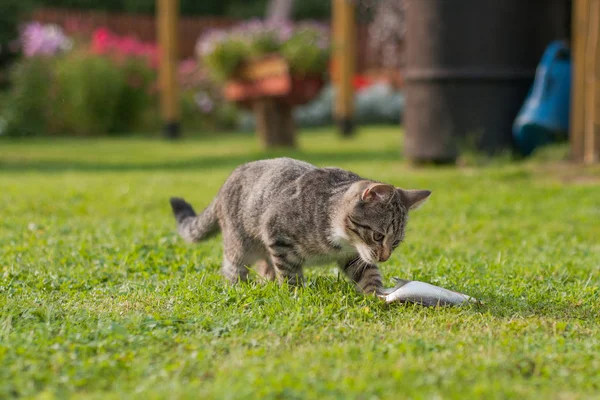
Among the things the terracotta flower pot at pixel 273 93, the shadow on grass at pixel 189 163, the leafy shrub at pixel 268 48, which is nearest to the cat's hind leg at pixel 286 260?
the shadow on grass at pixel 189 163

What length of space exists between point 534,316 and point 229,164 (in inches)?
300

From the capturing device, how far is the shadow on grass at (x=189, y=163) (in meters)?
10.6

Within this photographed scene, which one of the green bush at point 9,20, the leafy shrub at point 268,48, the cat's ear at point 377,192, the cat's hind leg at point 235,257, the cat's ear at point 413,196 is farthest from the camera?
the green bush at point 9,20

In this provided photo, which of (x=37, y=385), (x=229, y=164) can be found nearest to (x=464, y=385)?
(x=37, y=385)

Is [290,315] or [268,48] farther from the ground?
[268,48]

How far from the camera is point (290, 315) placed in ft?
11.9

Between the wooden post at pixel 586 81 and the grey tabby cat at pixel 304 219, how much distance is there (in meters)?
5.06

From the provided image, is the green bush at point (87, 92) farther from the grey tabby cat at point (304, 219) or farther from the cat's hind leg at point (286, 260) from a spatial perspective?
the cat's hind leg at point (286, 260)

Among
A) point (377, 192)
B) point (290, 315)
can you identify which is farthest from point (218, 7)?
point (290, 315)

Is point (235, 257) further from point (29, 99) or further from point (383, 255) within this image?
point (29, 99)

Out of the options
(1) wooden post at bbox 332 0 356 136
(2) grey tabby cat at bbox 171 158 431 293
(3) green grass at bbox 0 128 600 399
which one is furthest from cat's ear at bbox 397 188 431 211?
(1) wooden post at bbox 332 0 356 136

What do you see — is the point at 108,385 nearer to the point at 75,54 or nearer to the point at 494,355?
the point at 494,355

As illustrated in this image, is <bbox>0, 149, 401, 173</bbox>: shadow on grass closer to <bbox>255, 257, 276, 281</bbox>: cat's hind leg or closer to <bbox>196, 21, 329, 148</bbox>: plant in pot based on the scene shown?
<bbox>196, 21, 329, 148</bbox>: plant in pot

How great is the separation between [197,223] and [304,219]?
3.00ft
